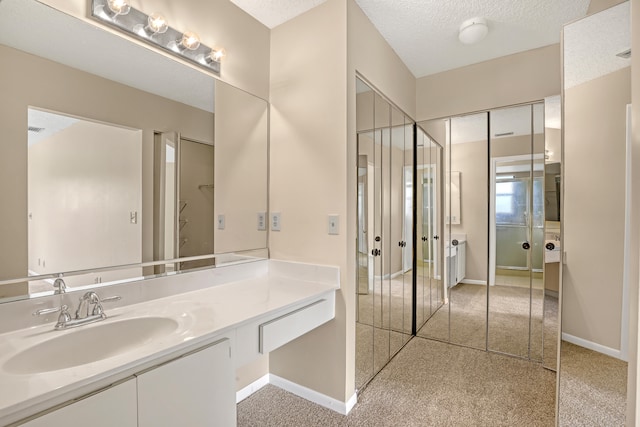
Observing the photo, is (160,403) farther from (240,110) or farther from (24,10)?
(240,110)

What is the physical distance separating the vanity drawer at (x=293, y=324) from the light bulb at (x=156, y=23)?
5.03 ft

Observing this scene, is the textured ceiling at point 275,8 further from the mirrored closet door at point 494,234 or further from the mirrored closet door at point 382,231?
the mirrored closet door at point 494,234

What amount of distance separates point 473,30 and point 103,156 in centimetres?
245

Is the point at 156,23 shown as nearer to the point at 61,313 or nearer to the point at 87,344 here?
the point at 61,313

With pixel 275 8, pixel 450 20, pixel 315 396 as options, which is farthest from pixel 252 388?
pixel 450 20

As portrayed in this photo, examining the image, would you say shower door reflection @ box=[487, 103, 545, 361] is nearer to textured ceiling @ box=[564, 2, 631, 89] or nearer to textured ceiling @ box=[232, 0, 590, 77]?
textured ceiling @ box=[232, 0, 590, 77]

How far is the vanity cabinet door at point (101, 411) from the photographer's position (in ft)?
2.53

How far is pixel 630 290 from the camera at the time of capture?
1.27 meters

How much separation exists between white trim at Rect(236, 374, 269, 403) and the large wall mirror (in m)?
0.90

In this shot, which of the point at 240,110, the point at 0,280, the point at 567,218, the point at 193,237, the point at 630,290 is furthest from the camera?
the point at 240,110

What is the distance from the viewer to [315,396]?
1987 mm

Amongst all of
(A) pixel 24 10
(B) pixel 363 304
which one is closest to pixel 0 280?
(A) pixel 24 10

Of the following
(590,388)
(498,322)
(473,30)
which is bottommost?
(498,322)

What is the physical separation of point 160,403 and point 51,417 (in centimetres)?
30
